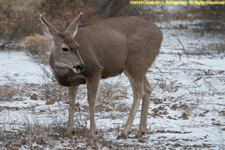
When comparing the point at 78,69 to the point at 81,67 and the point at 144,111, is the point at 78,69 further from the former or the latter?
the point at 144,111

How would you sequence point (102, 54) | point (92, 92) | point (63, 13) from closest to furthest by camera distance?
point (92, 92)
point (102, 54)
point (63, 13)

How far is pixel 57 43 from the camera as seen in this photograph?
562 cm

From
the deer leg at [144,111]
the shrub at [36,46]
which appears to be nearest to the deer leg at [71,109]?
the deer leg at [144,111]

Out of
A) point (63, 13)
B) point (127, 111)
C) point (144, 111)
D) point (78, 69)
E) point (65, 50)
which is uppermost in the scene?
point (63, 13)

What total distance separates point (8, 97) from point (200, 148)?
4.91m

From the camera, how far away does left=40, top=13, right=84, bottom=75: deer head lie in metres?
5.40

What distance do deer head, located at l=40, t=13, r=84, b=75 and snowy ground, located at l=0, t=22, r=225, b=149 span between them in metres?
0.90

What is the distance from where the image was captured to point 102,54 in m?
6.00

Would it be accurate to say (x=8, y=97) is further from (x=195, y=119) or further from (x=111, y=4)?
(x=111, y=4)

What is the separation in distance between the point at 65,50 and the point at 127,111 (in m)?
2.64

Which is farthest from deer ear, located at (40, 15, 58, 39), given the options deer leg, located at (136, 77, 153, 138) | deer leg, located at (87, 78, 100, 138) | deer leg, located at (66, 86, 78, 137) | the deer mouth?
deer leg, located at (136, 77, 153, 138)

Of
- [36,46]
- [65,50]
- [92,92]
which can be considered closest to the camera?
[65,50]

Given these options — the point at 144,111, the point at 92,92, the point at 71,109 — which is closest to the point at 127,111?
the point at 144,111

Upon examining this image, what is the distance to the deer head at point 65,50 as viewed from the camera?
5400mm
